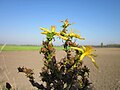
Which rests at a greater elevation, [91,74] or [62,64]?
→ [62,64]

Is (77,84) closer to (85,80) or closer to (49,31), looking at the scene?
(85,80)

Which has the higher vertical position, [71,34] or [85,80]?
[71,34]

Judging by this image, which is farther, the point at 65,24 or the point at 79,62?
the point at 65,24

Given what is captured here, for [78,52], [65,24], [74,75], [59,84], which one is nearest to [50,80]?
[59,84]

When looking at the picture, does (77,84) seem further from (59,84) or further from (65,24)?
(65,24)

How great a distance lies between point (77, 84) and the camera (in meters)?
3.14

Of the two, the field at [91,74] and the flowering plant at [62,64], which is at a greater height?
the flowering plant at [62,64]

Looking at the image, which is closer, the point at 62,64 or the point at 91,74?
the point at 62,64

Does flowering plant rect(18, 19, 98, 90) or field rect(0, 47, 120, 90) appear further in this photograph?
field rect(0, 47, 120, 90)

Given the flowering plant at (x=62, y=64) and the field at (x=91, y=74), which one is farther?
the field at (x=91, y=74)

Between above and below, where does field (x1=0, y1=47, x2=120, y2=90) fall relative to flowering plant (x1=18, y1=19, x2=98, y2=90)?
below

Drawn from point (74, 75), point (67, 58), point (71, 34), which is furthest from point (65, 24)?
point (74, 75)

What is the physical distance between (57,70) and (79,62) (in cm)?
29

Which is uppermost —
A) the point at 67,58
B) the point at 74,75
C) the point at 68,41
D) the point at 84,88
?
the point at 68,41
